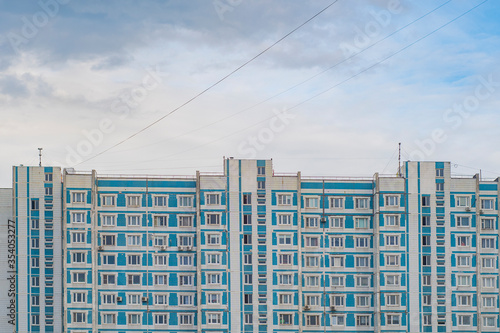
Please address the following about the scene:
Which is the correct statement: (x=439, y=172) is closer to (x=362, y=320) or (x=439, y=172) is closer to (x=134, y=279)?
(x=362, y=320)

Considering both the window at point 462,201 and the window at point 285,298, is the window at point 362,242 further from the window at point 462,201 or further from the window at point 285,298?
the window at point 462,201


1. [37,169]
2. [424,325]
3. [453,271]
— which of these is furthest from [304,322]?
[37,169]

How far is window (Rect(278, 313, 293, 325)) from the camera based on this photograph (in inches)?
2689

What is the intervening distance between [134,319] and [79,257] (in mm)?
10136

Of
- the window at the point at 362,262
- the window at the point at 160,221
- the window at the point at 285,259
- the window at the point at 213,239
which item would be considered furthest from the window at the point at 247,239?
the window at the point at 362,262

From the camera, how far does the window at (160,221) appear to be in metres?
69.1

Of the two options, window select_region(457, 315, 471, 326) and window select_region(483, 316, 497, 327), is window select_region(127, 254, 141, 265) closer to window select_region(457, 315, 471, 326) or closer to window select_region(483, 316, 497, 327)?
window select_region(457, 315, 471, 326)

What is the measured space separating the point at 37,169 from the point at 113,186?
31.2ft

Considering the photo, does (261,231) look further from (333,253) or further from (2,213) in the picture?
(2,213)

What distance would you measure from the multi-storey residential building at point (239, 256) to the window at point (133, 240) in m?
0.19

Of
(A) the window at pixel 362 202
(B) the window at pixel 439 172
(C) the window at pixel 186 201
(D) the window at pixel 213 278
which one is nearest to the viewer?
(D) the window at pixel 213 278

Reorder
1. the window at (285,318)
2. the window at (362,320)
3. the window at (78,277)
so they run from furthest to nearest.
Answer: the window at (362,320), the window at (285,318), the window at (78,277)

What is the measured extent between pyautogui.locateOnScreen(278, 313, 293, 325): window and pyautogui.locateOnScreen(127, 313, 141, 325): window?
56.6 ft

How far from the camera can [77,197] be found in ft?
223
